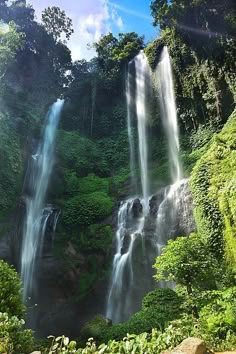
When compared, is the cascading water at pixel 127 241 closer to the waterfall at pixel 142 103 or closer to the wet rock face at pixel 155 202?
the waterfall at pixel 142 103

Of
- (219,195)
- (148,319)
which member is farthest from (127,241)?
(148,319)

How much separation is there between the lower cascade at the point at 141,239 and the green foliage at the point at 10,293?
9048 millimetres

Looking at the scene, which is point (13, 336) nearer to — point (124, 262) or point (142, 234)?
point (124, 262)

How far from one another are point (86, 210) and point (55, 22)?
2677 centimetres

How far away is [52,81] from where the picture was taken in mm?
37031

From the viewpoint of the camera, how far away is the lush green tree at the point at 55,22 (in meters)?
39.3

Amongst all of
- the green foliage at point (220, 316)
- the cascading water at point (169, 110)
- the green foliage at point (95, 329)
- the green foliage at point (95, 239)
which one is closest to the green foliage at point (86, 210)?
the green foliage at point (95, 239)

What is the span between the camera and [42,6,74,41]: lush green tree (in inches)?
1548

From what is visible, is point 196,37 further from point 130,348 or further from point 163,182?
point 130,348

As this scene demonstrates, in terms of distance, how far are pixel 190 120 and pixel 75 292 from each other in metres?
14.0

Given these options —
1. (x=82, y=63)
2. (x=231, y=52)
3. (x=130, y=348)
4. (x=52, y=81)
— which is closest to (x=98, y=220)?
(x=231, y=52)

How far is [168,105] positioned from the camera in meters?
26.6

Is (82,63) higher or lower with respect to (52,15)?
lower

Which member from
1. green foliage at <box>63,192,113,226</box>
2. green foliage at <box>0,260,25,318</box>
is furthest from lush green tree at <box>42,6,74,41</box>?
green foliage at <box>0,260,25,318</box>
